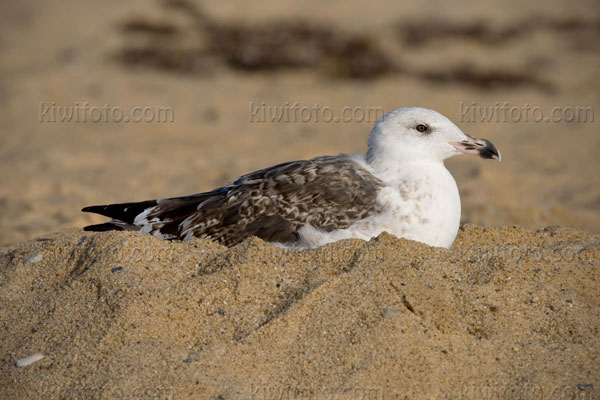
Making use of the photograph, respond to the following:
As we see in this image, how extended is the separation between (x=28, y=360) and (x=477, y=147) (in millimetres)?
3513

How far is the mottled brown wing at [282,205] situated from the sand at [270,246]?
35cm

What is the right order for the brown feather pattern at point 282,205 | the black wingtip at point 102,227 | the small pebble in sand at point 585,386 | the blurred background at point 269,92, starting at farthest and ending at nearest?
the blurred background at point 269,92, the black wingtip at point 102,227, the brown feather pattern at point 282,205, the small pebble in sand at point 585,386

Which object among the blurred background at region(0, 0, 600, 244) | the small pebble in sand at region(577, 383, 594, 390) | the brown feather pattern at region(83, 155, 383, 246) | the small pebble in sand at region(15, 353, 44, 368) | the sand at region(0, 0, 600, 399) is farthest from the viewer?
the blurred background at region(0, 0, 600, 244)

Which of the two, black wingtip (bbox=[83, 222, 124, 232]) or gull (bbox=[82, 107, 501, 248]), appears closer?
gull (bbox=[82, 107, 501, 248])

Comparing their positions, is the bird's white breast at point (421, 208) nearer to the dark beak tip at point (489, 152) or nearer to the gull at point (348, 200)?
the gull at point (348, 200)

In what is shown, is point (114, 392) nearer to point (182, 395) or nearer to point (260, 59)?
point (182, 395)

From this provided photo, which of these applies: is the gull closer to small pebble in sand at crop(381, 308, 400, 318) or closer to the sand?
the sand

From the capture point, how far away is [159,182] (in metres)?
9.72

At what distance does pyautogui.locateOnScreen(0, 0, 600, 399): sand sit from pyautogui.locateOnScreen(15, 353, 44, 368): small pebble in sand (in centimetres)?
5

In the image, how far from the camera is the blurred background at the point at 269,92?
950 cm

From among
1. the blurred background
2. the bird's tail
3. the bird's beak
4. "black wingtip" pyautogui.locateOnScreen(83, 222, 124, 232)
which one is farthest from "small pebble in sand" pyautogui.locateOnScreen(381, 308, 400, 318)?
the blurred background

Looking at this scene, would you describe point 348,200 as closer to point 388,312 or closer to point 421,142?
point 421,142

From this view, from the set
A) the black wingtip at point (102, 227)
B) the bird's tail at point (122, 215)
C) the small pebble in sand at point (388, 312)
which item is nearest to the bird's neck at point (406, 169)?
the small pebble in sand at point (388, 312)

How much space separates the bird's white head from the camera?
18.3 ft
